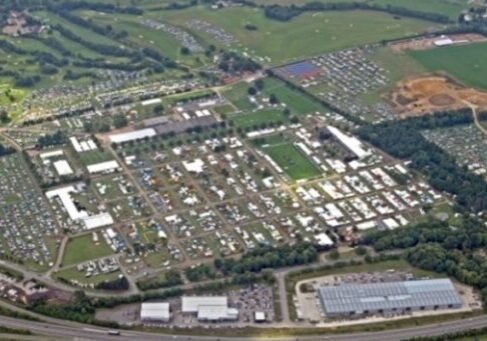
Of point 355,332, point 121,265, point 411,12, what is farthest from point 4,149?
point 411,12

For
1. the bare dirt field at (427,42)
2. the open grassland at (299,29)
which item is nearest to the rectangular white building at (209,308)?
the open grassland at (299,29)

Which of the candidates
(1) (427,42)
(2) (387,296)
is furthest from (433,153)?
(1) (427,42)

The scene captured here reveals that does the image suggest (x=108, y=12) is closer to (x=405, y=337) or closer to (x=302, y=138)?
(x=302, y=138)

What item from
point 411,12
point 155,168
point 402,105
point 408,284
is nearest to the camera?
point 408,284

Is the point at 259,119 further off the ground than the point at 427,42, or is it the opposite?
the point at 427,42

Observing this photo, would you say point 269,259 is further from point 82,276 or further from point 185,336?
point 82,276

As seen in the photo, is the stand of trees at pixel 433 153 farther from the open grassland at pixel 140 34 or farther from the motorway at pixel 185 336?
the open grassland at pixel 140 34
